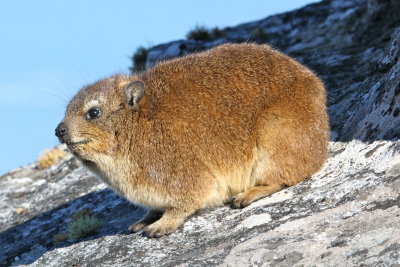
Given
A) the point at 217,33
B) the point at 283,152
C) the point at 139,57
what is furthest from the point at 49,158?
the point at 283,152

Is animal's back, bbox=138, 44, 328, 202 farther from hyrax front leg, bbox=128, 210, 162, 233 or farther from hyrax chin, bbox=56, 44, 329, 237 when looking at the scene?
hyrax front leg, bbox=128, 210, 162, 233

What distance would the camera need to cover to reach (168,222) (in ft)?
28.4

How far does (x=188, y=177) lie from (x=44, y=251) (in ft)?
10.0

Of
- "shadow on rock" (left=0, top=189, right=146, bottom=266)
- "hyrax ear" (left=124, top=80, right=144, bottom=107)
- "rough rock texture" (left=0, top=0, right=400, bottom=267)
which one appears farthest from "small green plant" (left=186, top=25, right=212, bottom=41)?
"hyrax ear" (left=124, top=80, right=144, bottom=107)

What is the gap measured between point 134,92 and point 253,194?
6.64 feet

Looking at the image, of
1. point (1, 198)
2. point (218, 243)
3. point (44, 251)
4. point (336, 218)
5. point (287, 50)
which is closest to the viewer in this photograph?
point (336, 218)

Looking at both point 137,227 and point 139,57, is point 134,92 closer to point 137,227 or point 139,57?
point 137,227

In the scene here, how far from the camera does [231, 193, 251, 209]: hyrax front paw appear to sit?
858 cm

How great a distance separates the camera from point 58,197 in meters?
12.7

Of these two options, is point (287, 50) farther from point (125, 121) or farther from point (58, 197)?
point (125, 121)

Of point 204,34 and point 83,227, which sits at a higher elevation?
point 204,34

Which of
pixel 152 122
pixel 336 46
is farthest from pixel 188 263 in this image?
pixel 336 46

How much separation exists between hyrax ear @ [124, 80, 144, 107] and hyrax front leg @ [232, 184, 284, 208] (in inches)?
71.5

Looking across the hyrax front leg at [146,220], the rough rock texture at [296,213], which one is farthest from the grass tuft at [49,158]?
the hyrax front leg at [146,220]
